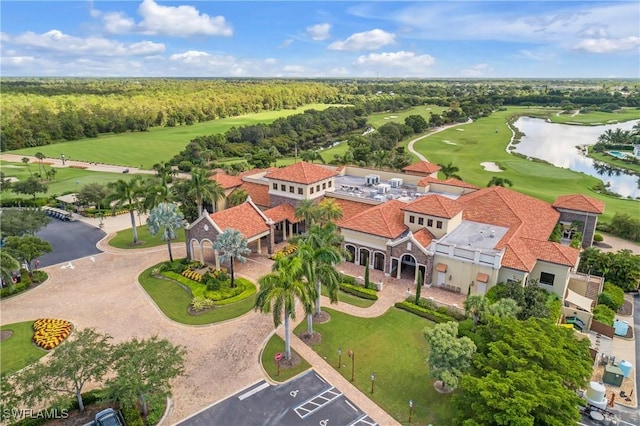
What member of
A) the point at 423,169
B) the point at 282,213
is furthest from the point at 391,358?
the point at 423,169

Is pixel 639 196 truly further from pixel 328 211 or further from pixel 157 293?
pixel 157 293

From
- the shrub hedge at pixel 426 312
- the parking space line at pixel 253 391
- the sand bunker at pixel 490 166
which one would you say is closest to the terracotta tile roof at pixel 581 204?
the shrub hedge at pixel 426 312

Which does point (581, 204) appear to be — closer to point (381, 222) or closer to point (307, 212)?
point (381, 222)

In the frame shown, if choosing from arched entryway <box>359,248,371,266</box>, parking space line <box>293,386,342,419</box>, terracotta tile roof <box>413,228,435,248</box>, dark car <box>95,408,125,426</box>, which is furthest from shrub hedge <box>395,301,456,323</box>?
dark car <box>95,408,125,426</box>

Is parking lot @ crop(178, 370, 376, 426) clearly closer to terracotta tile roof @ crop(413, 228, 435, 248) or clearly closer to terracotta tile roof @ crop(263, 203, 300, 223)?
→ terracotta tile roof @ crop(413, 228, 435, 248)

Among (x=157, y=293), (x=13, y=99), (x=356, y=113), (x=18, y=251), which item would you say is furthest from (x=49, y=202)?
(x=356, y=113)
